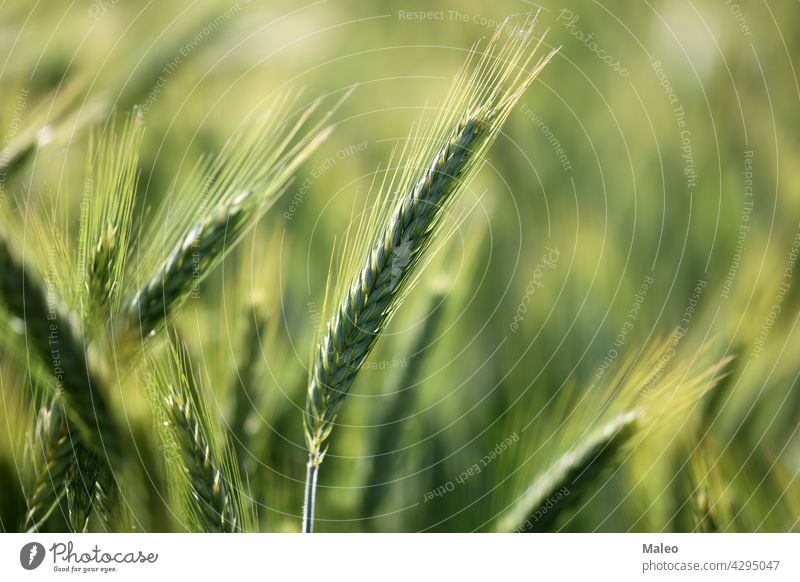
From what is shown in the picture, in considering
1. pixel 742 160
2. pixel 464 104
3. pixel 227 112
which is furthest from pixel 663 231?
pixel 227 112

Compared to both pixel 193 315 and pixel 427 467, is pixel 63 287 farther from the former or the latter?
pixel 427 467

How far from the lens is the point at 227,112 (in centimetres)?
57

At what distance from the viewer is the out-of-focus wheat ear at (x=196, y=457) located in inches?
16.5

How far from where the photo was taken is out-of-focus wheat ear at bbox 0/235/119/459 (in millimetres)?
374

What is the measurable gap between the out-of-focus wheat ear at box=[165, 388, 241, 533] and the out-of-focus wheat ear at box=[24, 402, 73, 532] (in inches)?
4.0

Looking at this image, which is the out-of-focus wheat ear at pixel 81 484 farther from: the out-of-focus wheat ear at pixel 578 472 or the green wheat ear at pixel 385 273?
the out-of-focus wheat ear at pixel 578 472

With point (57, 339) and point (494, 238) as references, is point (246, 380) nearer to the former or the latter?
point (57, 339)

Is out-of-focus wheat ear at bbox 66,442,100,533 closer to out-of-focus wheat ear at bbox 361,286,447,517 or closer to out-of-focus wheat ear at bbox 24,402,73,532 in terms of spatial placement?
out-of-focus wheat ear at bbox 24,402,73,532

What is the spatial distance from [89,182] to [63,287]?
0.14m

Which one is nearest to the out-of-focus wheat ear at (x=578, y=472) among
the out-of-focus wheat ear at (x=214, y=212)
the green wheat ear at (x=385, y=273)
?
the green wheat ear at (x=385, y=273)

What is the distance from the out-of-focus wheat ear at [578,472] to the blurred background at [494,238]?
3 cm

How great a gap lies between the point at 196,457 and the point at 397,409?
6.1 inches
